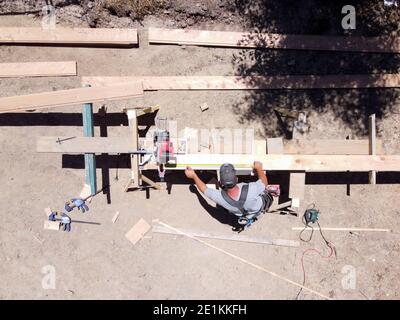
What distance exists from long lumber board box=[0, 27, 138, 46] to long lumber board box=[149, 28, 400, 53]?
481 mm

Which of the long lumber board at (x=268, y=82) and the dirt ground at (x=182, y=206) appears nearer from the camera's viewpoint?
the long lumber board at (x=268, y=82)

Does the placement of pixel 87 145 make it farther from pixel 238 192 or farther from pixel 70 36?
pixel 238 192

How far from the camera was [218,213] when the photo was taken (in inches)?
283

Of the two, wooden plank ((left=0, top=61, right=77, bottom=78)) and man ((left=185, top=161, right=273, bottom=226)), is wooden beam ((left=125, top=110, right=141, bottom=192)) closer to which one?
man ((left=185, top=161, right=273, bottom=226))

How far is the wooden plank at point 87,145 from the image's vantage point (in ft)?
20.0

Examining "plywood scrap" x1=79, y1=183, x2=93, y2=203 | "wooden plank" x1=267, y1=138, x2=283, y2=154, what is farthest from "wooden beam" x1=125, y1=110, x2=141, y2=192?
"wooden plank" x1=267, y1=138, x2=283, y2=154

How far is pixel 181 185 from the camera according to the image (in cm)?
715

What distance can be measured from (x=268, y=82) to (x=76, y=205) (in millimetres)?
4021

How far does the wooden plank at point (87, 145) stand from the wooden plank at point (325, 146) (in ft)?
8.44

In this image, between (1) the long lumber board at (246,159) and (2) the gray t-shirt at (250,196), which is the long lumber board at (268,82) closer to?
(1) the long lumber board at (246,159)

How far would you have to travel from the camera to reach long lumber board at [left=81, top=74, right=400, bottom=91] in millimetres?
6910

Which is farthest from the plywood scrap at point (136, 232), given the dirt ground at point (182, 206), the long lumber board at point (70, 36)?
the long lumber board at point (70, 36)

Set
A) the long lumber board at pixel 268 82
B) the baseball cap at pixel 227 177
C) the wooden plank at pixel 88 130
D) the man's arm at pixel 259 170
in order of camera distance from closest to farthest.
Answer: the baseball cap at pixel 227 177 < the man's arm at pixel 259 170 < the wooden plank at pixel 88 130 < the long lumber board at pixel 268 82
